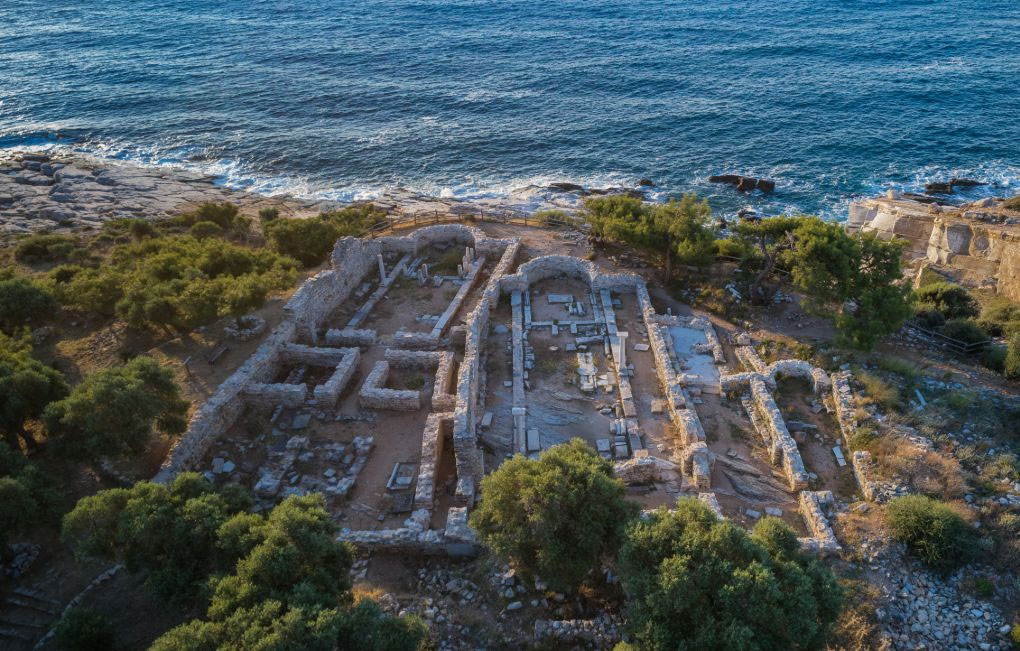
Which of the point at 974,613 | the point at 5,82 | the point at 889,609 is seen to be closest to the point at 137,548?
the point at 889,609

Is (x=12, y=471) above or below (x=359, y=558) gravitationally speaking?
above

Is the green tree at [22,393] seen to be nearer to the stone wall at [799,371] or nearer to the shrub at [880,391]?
the stone wall at [799,371]

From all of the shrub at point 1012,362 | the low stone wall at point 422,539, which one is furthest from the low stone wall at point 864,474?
the low stone wall at point 422,539

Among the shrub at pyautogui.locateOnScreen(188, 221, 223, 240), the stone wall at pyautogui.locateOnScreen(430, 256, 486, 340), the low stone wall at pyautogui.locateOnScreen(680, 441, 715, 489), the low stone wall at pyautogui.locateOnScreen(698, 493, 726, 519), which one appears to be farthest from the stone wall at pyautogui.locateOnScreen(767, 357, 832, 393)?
the shrub at pyautogui.locateOnScreen(188, 221, 223, 240)

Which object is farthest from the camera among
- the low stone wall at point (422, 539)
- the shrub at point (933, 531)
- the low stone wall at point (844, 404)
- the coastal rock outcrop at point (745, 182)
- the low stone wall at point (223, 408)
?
the coastal rock outcrop at point (745, 182)

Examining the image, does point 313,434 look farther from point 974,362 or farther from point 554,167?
point 554,167

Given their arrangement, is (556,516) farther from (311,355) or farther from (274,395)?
(311,355)
